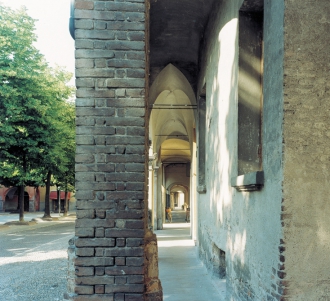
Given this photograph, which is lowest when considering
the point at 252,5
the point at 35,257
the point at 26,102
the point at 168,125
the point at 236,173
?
the point at 35,257

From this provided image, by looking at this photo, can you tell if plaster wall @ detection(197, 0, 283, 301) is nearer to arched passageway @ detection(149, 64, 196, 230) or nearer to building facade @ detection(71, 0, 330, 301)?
building facade @ detection(71, 0, 330, 301)

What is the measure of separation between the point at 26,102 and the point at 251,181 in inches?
665

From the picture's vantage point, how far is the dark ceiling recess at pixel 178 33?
9250 millimetres

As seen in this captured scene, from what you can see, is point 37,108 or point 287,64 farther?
point 37,108

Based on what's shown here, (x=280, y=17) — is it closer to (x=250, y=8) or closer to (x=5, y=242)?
(x=250, y=8)

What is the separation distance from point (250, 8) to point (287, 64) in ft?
6.91

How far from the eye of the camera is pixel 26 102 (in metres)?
19.4

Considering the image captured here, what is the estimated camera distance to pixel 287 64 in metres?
3.73

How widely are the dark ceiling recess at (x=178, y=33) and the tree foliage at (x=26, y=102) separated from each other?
8703 millimetres

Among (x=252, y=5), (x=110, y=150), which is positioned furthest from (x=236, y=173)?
(x=110, y=150)

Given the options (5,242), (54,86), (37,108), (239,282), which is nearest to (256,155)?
(239,282)

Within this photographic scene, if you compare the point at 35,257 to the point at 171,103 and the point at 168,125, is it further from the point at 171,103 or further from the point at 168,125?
the point at 168,125

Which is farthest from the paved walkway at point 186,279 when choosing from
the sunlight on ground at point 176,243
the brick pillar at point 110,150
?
the brick pillar at point 110,150

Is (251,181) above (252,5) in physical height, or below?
below
